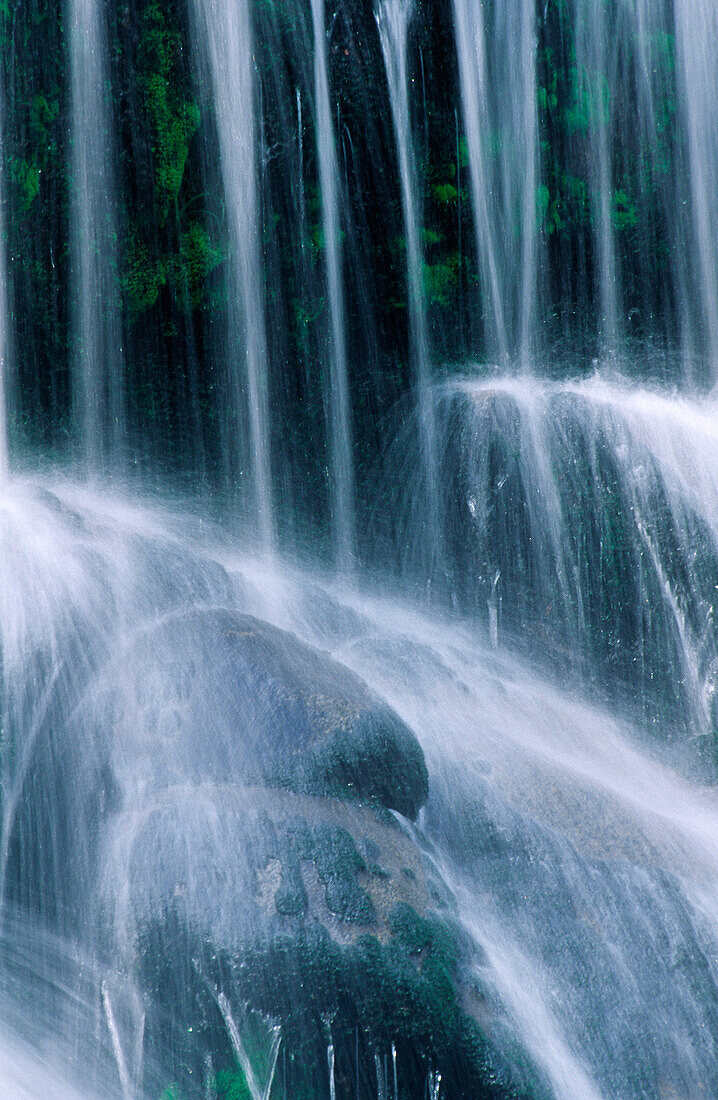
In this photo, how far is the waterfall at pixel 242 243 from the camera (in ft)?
18.6

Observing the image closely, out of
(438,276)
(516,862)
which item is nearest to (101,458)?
(438,276)

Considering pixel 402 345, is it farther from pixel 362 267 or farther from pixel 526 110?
pixel 526 110

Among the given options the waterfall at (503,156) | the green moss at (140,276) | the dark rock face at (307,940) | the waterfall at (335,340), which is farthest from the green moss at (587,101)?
the dark rock face at (307,940)

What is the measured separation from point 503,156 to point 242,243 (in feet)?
6.15

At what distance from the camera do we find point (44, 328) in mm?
5754

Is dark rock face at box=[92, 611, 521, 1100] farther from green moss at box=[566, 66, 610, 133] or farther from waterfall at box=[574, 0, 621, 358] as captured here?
Result: green moss at box=[566, 66, 610, 133]

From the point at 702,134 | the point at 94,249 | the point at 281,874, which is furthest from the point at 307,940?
the point at 702,134

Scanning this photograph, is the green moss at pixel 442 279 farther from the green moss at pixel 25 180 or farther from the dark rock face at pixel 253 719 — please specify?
the dark rock face at pixel 253 719

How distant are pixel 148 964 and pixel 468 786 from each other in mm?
1665

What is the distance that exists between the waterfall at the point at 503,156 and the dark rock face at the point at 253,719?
10.5 feet

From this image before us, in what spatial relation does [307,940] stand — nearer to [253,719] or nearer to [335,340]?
[253,719]

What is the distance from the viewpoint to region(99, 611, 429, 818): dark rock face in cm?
379

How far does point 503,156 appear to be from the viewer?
6.28 metres

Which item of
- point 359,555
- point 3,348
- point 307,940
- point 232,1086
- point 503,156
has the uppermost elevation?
point 503,156
